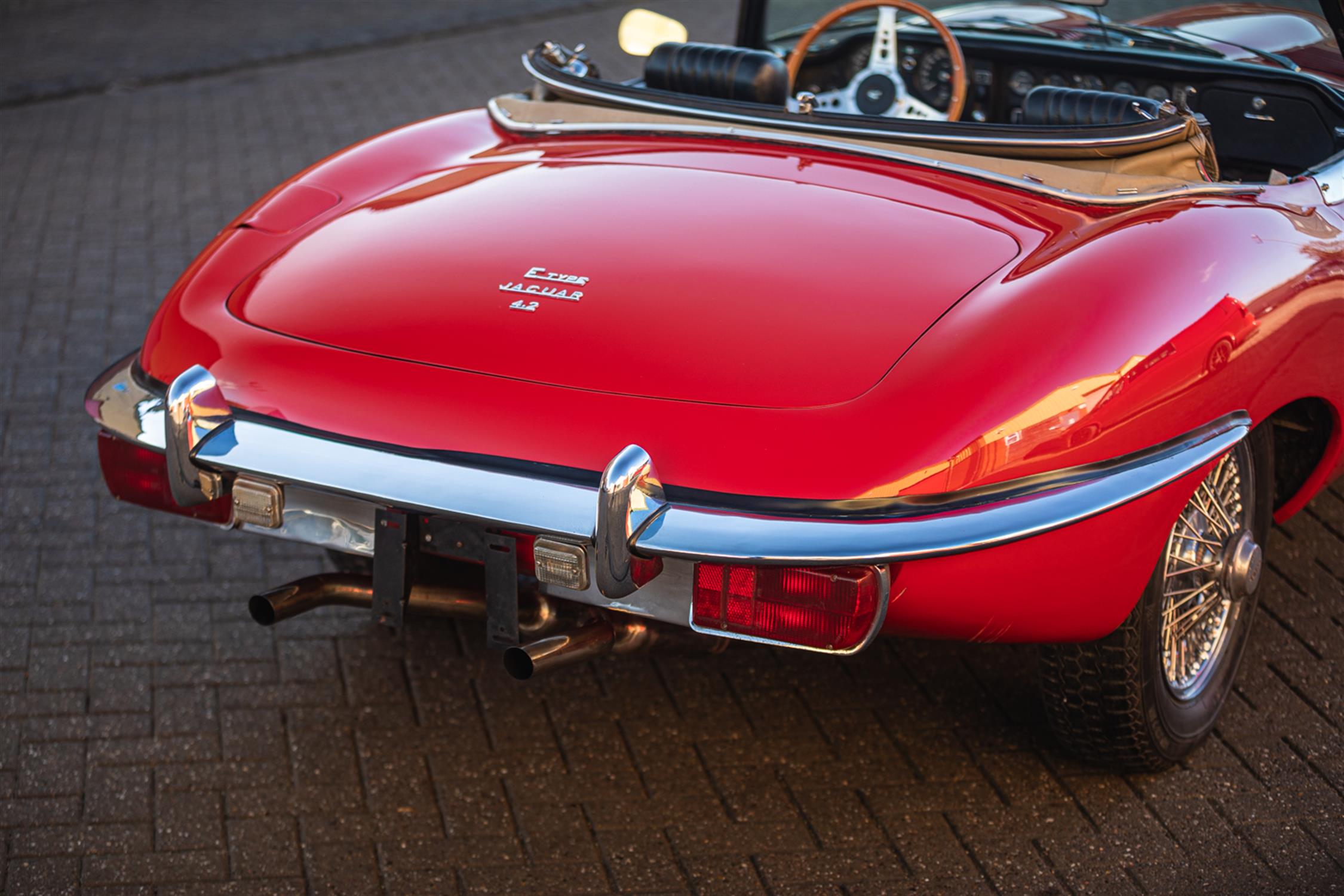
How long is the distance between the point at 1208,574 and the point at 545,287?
5.20ft

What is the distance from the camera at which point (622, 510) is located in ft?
7.50

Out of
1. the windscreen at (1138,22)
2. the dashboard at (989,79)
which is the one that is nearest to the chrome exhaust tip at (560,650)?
the dashboard at (989,79)

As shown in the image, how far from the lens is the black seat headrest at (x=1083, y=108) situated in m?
3.32

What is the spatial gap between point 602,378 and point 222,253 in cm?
115

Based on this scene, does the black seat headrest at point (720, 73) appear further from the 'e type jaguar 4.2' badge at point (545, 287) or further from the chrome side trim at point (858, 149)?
the 'e type jaguar 4.2' badge at point (545, 287)

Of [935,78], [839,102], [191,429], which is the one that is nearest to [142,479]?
[191,429]

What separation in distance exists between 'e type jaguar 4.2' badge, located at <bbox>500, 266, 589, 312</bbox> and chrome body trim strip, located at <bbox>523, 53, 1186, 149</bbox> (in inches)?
36.8

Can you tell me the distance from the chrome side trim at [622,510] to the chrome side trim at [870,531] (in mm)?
25

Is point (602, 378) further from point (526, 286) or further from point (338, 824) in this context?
point (338, 824)

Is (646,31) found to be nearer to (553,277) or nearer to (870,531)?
(553,277)

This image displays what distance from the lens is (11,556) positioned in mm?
3932

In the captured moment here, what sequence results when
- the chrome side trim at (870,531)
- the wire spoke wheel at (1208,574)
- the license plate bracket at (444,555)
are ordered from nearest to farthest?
the chrome side trim at (870,531) < the license plate bracket at (444,555) < the wire spoke wheel at (1208,574)

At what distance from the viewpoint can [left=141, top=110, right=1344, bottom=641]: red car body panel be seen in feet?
7.82

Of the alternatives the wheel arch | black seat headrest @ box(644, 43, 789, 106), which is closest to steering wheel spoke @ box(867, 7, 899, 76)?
black seat headrest @ box(644, 43, 789, 106)
